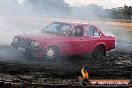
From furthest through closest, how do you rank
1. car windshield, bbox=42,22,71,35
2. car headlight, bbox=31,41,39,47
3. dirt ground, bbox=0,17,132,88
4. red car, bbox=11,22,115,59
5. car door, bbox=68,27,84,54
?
car windshield, bbox=42,22,71,35, car door, bbox=68,27,84,54, red car, bbox=11,22,115,59, car headlight, bbox=31,41,39,47, dirt ground, bbox=0,17,132,88

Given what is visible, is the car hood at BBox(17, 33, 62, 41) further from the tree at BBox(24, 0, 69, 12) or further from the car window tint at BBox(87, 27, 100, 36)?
the tree at BBox(24, 0, 69, 12)

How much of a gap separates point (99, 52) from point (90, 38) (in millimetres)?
984

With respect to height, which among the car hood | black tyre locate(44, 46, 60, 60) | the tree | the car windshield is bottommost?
black tyre locate(44, 46, 60, 60)

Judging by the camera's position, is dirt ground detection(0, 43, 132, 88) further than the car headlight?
No

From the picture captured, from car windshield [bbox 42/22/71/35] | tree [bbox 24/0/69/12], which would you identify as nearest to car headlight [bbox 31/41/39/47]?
car windshield [bbox 42/22/71/35]

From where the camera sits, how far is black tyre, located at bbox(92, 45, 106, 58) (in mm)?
15578

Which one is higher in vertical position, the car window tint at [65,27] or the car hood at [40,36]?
the car window tint at [65,27]

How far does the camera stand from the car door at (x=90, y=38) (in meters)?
14.9

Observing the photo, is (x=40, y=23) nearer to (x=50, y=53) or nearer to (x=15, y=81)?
(x=50, y=53)

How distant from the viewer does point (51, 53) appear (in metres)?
13.6

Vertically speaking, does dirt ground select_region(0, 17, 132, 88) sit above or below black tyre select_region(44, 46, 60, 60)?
below

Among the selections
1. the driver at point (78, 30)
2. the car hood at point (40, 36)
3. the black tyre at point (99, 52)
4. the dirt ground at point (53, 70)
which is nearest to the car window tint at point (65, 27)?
the driver at point (78, 30)

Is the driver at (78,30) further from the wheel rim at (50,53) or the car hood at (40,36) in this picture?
the wheel rim at (50,53)

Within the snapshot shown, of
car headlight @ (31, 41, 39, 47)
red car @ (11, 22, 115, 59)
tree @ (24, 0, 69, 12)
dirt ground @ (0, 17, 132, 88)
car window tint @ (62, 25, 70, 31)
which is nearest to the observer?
dirt ground @ (0, 17, 132, 88)
